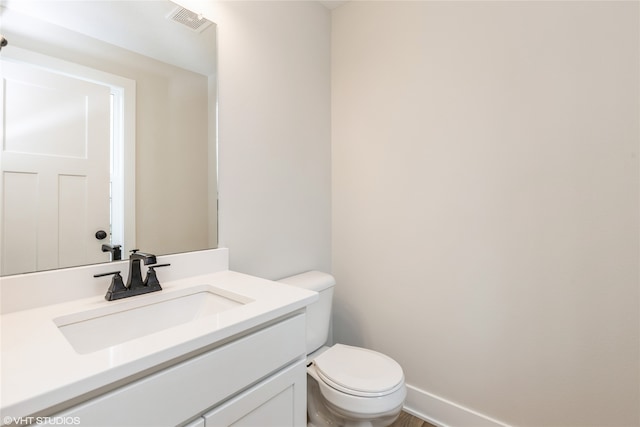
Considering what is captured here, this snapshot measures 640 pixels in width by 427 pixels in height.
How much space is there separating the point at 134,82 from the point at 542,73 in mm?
1666

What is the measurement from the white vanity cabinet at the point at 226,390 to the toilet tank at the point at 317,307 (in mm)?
541

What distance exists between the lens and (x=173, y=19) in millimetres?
1251

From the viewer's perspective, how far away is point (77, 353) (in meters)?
0.66

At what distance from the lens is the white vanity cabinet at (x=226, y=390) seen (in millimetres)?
579

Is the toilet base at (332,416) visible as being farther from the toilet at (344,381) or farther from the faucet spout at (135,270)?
the faucet spout at (135,270)

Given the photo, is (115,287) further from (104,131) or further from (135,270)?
(104,131)

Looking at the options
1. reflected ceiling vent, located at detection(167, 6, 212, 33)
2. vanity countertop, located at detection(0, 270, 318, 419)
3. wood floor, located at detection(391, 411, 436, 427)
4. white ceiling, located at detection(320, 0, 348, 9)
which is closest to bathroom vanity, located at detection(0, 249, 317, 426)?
vanity countertop, located at detection(0, 270, 318, 419)

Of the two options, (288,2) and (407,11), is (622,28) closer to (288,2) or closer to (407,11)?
(407,11)

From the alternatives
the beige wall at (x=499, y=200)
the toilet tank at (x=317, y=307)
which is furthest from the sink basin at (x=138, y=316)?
the beige wall at (x=499, y=200)

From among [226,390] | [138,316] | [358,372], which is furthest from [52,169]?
[358,372]

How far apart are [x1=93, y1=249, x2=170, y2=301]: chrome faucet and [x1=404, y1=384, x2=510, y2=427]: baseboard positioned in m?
1.47

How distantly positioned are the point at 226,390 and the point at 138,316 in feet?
1.38

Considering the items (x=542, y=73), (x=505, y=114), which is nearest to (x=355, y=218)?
(x=505, y=114)

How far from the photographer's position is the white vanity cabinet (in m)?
0.58
